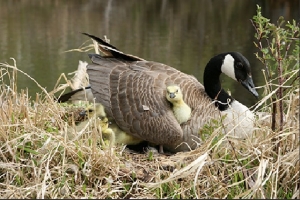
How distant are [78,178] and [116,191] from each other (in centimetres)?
29

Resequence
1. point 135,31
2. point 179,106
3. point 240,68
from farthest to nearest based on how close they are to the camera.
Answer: point 135,31
point 240,68
point 179,106

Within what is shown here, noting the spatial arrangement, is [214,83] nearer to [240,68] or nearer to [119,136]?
[240,68]

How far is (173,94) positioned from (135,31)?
19.2 metres

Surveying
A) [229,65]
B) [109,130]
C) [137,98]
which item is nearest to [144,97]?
[137,98]

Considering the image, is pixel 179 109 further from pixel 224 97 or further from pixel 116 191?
pixel 116 191

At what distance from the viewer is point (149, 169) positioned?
4230 mm

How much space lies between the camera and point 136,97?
5109mm

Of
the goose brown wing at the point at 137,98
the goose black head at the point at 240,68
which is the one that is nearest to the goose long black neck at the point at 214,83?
the goose black head at the point at 240,68

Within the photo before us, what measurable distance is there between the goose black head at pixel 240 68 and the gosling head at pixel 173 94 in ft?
2.31

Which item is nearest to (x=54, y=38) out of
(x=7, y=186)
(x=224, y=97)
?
(x=224, y=97)

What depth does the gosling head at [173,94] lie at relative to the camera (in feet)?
15.8

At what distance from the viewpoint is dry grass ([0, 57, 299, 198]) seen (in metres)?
3.75

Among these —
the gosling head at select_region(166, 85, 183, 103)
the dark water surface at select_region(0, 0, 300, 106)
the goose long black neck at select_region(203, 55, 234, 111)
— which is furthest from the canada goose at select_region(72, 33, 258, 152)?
the dark water surface at select_region(0, 0, 300, 106)

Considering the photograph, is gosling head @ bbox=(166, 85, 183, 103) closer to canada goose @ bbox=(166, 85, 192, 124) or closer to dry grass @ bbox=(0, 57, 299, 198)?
canada goose @ bbox=(166, 85, 192, 124)
